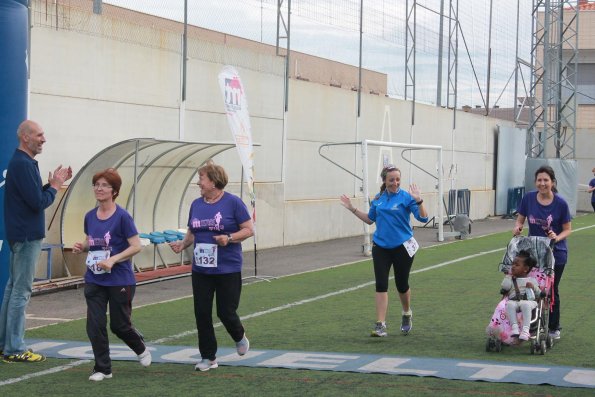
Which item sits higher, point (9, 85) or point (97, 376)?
point (9, 85)

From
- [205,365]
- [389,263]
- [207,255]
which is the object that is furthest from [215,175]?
[389,263]

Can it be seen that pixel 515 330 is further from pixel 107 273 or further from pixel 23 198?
pixel 23 198

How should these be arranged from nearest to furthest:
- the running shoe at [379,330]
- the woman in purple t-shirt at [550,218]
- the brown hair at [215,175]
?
the brown hair at [215,175]
the woman in purple t-shirt at [550,218]
the running shoe at [379,330]

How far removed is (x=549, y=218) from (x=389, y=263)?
173cm

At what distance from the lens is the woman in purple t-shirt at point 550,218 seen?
1109cm

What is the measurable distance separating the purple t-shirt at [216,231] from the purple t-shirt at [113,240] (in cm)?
58

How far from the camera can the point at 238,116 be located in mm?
17328

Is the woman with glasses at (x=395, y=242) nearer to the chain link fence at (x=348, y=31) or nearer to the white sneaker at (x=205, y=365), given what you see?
the white sneaker at (x=205, y=365)

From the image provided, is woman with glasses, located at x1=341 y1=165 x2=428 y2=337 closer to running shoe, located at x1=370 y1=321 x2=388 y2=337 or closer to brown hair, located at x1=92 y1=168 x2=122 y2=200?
running shoe, located at x1=370 y1=321 x2=388 y2=337

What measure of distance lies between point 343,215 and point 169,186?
10307 mm

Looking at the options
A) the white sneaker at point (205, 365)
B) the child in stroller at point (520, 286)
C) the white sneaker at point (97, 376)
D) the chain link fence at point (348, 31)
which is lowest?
the white sneaker at point (97, 376)

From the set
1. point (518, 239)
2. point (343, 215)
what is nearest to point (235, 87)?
point (518, 239)

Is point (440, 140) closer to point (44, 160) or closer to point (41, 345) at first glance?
point (44, 160)

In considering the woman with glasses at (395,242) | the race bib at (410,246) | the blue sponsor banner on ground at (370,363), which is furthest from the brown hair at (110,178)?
the race bib at (410,246)
